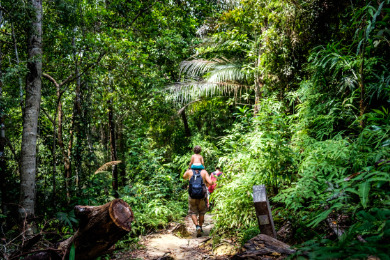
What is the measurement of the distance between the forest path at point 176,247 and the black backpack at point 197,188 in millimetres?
874

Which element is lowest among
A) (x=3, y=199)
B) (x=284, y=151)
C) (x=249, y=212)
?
(x=249, y=212)

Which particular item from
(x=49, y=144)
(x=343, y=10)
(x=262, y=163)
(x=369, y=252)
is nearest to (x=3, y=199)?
(x=49, y=144)

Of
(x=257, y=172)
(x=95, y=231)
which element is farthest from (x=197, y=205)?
(x=95, y=231)

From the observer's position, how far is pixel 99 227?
8.11ft

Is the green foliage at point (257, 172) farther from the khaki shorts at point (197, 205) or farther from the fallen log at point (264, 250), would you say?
the fallen log at point (264, 250)

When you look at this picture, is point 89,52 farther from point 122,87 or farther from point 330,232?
point 330,232

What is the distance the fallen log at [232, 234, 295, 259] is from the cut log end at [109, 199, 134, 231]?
1312mm

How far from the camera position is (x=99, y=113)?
803 centimetres

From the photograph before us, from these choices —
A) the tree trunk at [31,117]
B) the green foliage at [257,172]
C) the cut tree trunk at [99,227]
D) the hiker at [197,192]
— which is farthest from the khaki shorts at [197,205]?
the tree trunk at [31,117]

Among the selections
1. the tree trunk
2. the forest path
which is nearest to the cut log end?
the forest path

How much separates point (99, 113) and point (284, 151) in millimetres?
6917

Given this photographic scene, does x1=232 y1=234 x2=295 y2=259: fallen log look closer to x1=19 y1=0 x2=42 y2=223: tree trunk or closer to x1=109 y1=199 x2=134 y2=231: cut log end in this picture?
x1=109 y1=199 x2=134 y2=231: cut log end

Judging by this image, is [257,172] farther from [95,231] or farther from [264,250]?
[95,231]

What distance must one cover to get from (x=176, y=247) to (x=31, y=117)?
4.00 meters
